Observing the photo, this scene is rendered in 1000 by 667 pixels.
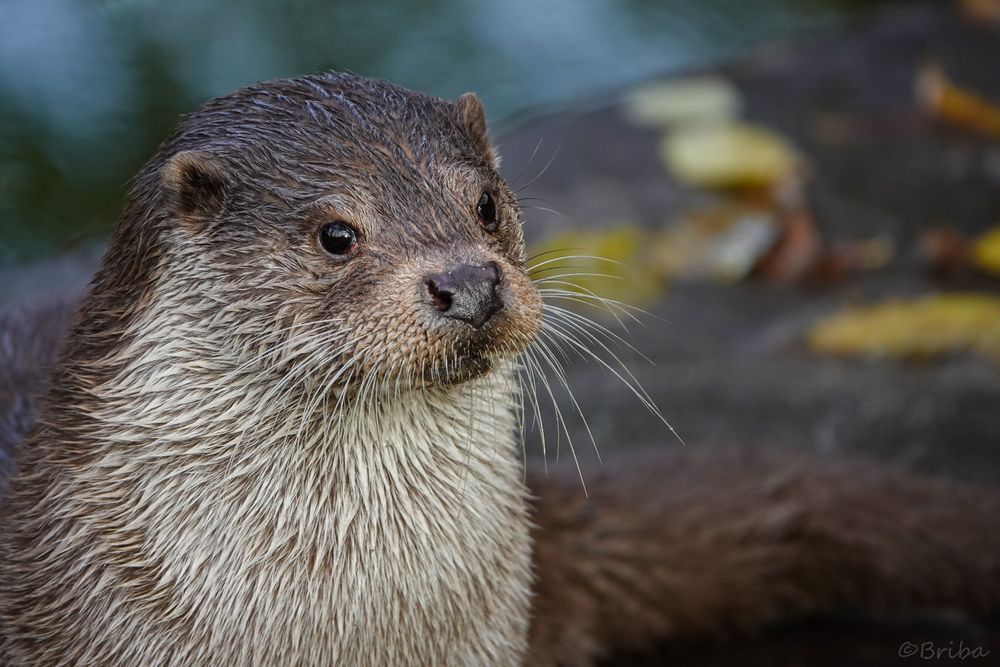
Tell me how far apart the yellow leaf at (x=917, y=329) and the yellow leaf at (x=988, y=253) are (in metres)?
0.19

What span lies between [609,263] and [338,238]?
1787 millimetres

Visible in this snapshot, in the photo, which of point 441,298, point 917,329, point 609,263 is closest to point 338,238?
point 441,298

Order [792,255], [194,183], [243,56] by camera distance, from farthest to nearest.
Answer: [243,56] < [792,255] < [194,183]

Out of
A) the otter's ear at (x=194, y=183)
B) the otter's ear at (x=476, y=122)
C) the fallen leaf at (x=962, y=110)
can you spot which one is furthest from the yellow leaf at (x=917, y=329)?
the otter's ear at (x=194, y=183)

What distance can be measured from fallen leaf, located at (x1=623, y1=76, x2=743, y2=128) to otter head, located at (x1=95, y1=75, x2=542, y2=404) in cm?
248

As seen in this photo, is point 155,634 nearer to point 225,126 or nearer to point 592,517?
point 225,126

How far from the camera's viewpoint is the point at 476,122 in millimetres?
2178

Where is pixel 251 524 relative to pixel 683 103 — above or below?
below

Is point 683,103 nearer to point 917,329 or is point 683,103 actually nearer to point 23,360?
point 917,329

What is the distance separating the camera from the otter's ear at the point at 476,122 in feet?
7.09

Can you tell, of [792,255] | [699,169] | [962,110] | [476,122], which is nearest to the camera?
[476,122]

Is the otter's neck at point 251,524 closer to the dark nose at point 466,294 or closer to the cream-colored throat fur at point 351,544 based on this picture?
the cream-colored throat fur at point 351,544

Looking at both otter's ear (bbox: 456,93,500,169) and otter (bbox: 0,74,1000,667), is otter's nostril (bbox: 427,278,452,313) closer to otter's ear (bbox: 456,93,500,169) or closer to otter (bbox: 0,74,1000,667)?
otter (bbox: 0,74,1000,667)

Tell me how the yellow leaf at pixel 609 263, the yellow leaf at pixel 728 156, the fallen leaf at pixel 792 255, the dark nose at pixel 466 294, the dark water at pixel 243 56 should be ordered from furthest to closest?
the dark water at pixel 243 56 → the yellow leaf at pixel 728 156 → the fallen leaf at pixel 792 255 → the yellow leaf at pixel 609 263 → the dark nose at pixel 466 294
